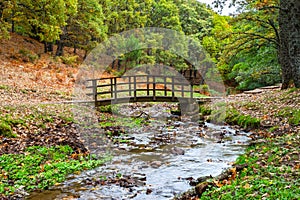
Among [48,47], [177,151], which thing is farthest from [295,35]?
[48,47]

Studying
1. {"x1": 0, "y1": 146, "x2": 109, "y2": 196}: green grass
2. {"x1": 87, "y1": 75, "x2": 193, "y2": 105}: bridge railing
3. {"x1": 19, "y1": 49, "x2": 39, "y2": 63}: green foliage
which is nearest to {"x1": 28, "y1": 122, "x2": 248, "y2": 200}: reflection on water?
{"x1": 0, "y1": 146, "x2": 109, "y2": 196}: green grass

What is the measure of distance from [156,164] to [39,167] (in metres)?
3.02

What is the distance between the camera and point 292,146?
6828mm

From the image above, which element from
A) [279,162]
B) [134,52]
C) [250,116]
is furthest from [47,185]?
[134,52]

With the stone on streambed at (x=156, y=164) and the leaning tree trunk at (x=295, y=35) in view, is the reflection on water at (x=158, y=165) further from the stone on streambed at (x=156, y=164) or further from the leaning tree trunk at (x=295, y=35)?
the leaning tree trunk at (x=295, y=35)

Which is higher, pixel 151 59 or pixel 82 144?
pixel 151 59

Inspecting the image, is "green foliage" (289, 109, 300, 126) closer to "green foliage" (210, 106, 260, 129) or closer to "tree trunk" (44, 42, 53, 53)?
"green foliage" (210, 106, 260, 129)

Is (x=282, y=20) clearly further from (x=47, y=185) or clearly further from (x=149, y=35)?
(x=149, y=35)

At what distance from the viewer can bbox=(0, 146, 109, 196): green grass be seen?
6.93m

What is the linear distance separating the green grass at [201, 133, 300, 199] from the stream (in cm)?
133

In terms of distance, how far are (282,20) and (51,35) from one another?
13.7 m

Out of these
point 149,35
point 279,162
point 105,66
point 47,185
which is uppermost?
point 149,35

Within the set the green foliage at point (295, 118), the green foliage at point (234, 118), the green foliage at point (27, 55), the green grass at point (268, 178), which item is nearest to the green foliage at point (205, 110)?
the green foliage at point (234, 118)

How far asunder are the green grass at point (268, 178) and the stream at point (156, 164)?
1.33 metres
